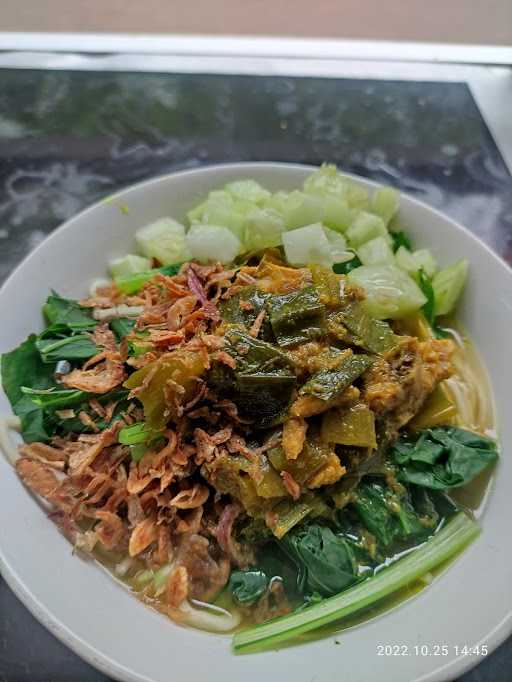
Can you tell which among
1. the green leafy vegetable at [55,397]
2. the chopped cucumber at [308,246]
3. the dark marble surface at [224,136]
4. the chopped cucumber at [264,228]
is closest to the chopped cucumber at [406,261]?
the chopped cucumber at [308,246]

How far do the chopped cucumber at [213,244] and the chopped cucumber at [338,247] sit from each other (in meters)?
0.37

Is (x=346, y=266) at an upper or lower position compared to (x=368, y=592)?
upper

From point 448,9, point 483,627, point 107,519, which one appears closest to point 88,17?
point 448,9

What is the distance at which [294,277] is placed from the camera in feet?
6.89

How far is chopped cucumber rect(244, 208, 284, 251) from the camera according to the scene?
236 centimetres

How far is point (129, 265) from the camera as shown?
2.51 metres

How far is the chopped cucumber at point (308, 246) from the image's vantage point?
2250 mm

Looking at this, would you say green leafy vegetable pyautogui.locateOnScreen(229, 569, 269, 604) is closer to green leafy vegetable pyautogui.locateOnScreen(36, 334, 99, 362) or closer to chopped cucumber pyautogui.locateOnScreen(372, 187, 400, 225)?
green leafy vegetable pyautogui.locateOnScreen(36, 334, 99, 362)

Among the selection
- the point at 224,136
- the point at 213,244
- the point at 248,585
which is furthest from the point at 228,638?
the point at 224,136

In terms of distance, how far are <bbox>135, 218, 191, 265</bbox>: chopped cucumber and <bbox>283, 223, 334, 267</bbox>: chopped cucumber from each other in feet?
1.51

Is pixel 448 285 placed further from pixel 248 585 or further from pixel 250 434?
pixel 248 585

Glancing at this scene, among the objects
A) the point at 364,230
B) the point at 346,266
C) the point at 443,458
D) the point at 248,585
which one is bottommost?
the point at 248,585

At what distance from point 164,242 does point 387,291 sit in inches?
37.2

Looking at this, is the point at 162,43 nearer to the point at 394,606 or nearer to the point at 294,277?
the point at 294,277
